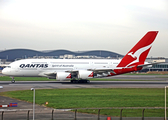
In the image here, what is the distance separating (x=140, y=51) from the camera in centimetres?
5009

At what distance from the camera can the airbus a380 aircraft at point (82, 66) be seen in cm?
4844

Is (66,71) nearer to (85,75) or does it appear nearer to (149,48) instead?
(85,75)

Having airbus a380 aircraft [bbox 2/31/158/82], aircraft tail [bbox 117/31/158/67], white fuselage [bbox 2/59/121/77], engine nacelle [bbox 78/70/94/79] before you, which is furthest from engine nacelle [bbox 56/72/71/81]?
aircraft tail [bbox 117/31/158/67]

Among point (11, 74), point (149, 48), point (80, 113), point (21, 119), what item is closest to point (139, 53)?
point (149, 48)

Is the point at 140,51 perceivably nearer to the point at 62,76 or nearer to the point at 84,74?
the point at 84,74

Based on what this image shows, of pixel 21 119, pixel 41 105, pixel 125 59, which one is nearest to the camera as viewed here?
pixel 21 119

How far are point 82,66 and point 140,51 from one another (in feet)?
38.8

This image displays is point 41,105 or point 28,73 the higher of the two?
point 28,73

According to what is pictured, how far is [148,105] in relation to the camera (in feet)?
81.9

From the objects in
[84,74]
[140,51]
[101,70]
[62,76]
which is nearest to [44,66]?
[62,76]

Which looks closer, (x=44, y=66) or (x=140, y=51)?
(x=44, y=66)

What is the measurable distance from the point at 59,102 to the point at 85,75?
21912 millimetres

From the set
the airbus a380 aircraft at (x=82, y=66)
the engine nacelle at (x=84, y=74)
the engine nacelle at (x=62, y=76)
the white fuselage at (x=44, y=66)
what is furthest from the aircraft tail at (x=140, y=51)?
the engine nacelle at (x=62, y=76)

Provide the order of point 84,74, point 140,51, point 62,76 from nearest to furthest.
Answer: point 62,76
point 84,74
point 140,51
